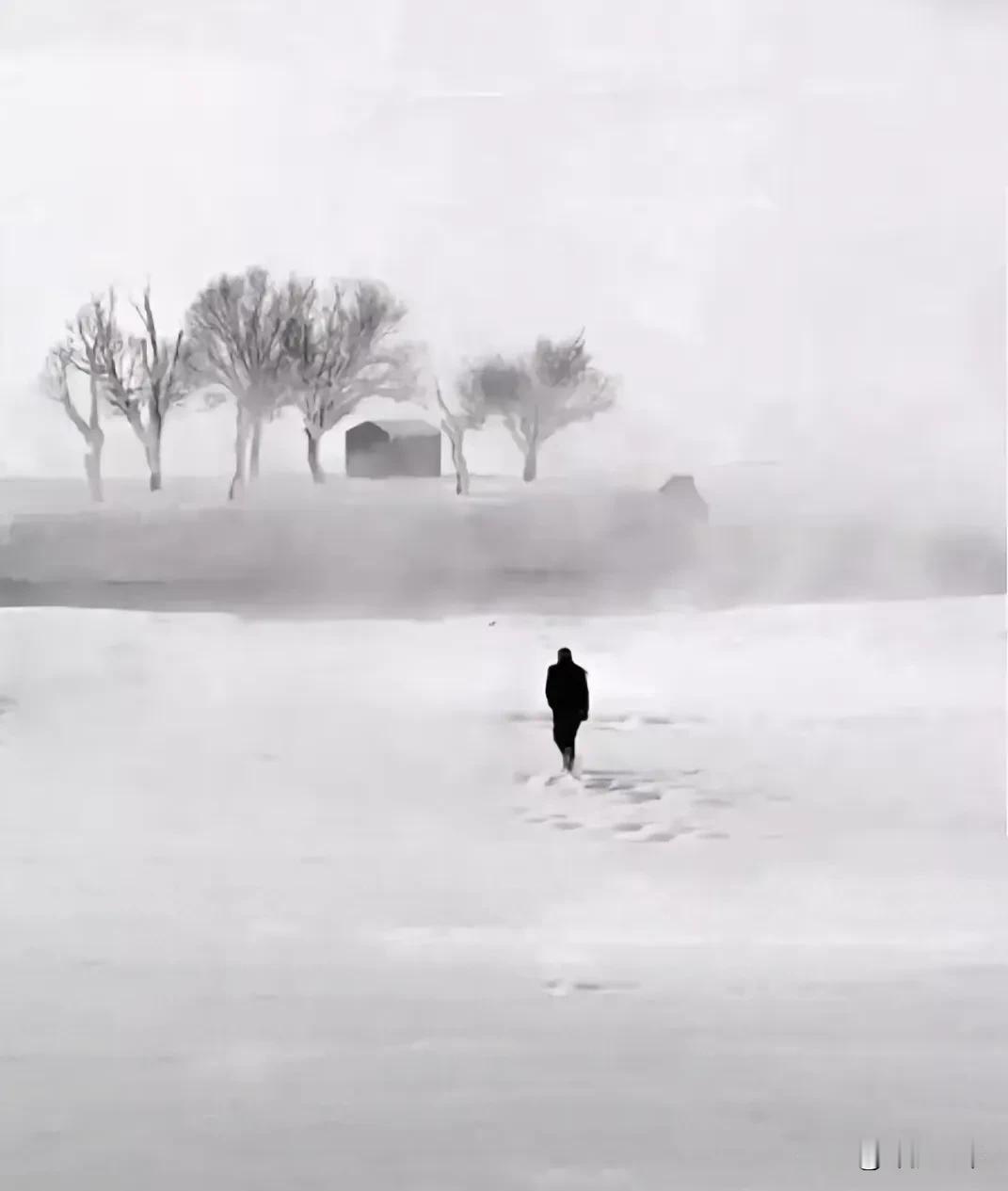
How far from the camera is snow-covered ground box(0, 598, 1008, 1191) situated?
198cm

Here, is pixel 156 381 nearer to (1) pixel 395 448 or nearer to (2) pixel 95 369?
(2) pixel 95 369

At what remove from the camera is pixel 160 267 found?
85.6 inches

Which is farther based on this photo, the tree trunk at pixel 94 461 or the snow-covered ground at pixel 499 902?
the tree trunk at pixel 94 461

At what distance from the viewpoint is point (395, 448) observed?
7.23 ft

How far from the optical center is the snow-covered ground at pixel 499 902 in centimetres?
198

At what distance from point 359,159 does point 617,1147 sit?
1.93 metres

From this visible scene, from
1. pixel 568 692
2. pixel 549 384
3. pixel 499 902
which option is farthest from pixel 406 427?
pixel 499 902

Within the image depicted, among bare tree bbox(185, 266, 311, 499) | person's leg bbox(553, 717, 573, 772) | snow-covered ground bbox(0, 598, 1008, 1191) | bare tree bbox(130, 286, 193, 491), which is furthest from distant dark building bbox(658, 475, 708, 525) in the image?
bare tree bbox(130, 286, 193, 491)

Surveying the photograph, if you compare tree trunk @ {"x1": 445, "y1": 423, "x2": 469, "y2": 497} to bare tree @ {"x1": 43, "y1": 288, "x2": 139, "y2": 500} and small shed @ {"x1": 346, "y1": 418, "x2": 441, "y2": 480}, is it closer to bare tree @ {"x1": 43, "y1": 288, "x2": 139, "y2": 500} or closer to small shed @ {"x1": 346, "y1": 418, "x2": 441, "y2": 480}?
small shed @ {"x1": 346, "y1": 418, "x2": 441, "y2": 480}

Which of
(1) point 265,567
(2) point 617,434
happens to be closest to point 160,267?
(1) point 265,567

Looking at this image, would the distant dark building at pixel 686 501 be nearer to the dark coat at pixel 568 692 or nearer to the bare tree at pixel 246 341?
the dark coat at pixel 568 692

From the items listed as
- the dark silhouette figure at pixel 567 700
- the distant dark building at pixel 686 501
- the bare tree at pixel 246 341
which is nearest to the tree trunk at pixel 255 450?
the bare tree at pixel 246 341

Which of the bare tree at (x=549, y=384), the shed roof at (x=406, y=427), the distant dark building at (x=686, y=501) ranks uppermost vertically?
the bare tree at (x=549, y=384)

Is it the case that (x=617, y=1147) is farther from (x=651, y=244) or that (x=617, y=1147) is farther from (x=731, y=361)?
(x=651, y=244)
